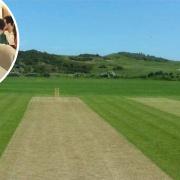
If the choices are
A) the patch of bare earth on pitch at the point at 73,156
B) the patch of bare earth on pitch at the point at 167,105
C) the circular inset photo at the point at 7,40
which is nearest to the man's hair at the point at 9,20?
the circular inset photo at the point at 7,40

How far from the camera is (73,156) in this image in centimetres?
1549

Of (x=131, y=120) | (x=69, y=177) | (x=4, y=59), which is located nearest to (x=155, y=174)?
(x=69, y=177)

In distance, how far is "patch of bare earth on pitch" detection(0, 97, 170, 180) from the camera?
12.7 m

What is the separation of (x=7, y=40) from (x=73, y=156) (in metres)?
5.61

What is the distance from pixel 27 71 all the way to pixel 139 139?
473 ft

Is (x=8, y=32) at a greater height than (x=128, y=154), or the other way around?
(x=8, y=32)

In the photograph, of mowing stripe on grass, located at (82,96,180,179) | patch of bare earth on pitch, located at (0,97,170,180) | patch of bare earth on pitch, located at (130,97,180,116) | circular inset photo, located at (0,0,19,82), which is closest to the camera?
circular inset photo, located at (0,0,19,82)

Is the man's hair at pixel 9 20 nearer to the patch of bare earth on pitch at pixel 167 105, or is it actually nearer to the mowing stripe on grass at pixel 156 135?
the mowing stripe on grass at pixel 156 135

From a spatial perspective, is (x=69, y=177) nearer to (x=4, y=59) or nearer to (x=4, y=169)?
(x=4, y=169)

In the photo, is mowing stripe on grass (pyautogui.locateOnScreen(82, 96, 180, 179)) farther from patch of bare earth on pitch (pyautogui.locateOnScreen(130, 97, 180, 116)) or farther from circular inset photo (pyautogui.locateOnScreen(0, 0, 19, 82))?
circular inset photo (pyautogui.locateOnScreen(0, 0, 19, 82))

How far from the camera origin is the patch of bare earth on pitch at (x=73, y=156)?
12.7m

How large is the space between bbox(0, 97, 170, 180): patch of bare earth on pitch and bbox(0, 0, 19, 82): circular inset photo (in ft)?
9.03

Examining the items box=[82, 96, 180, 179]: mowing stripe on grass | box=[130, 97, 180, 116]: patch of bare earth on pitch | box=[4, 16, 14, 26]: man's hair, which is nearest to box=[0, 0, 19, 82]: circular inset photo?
box=[4, 16, 14, 26]: man's hair

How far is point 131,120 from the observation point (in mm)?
27875
